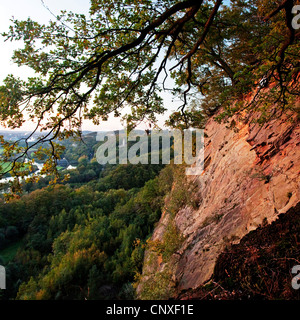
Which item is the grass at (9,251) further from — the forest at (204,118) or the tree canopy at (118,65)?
the tree canopy at (118,65)

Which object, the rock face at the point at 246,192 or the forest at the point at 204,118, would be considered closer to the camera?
the forest at the point at 204,118

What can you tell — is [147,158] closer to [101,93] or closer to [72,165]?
[72,165]

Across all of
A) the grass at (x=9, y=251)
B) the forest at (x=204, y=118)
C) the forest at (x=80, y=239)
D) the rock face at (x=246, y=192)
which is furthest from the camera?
the grass at (x=9, y=251)

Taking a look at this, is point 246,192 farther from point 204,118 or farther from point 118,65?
point 118,65

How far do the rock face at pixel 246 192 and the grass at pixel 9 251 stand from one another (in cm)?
4081

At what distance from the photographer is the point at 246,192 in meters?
6.59

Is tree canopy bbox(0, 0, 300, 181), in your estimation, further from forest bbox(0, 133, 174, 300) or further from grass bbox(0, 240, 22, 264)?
grass bbox(0, 240, 22, 264)

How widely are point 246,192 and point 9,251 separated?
4894cm

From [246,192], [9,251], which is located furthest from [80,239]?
[246,192]

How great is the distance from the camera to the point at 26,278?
27703 millimetres

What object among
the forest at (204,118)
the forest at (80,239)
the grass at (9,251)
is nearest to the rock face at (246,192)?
the forest at (204,118)

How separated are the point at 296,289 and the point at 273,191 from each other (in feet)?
11.8

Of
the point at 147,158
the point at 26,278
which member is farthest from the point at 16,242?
the point at 147,158

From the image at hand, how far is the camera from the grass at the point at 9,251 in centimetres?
3534
